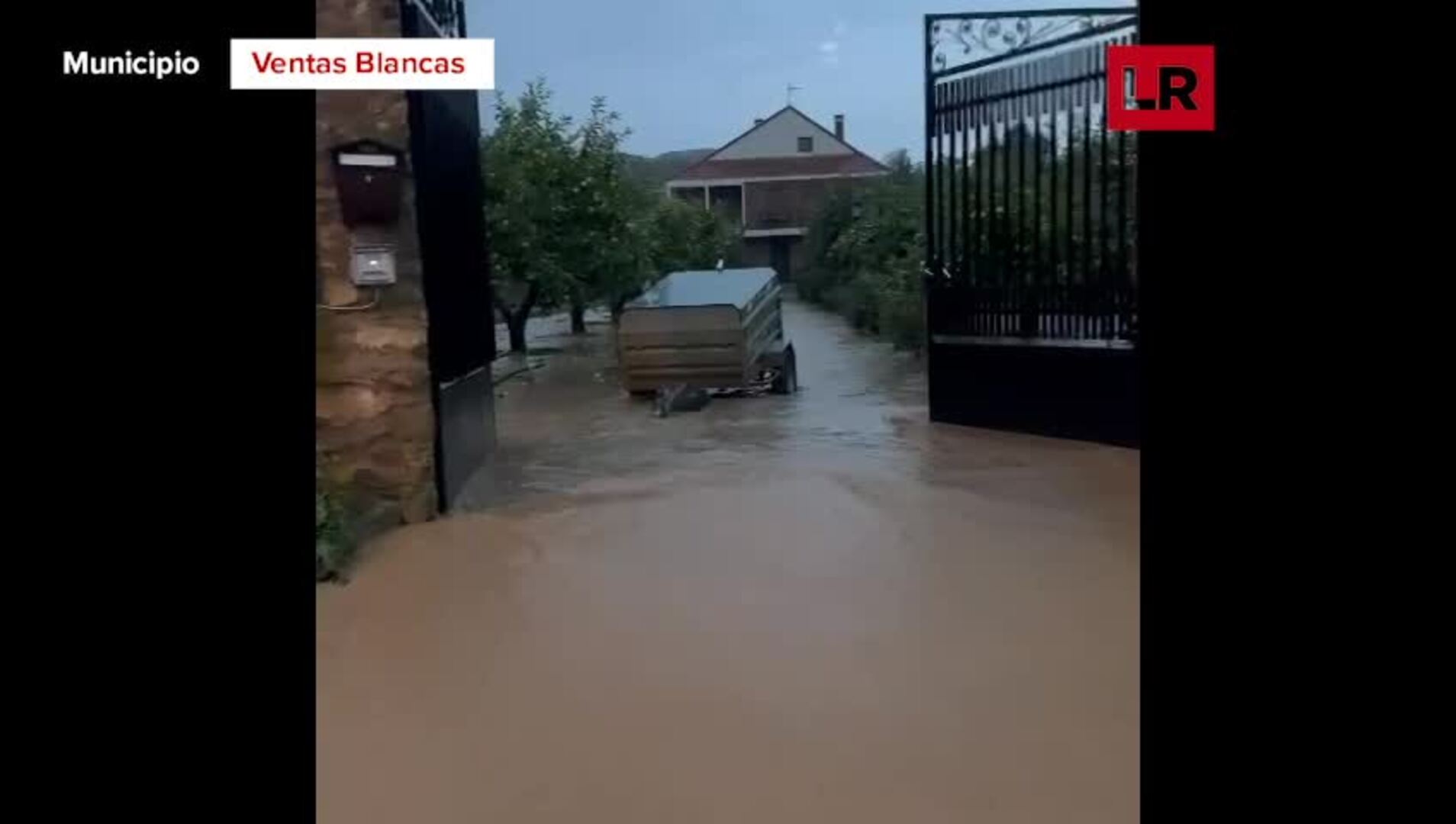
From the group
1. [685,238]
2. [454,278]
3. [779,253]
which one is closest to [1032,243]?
[454,278]

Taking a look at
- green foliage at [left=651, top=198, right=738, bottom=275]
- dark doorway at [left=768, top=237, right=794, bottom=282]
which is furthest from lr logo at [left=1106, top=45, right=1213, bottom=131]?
dark doorway at [left=768, top=237, right=794, bottom=282]

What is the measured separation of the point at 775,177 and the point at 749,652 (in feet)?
136

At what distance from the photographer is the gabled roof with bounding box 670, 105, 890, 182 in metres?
45.0

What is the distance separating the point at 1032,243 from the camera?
334 inches

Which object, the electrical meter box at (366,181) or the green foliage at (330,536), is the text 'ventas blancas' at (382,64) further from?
the green foliage at (330,536)

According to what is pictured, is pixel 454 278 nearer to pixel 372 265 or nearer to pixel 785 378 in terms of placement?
pixel 372 265

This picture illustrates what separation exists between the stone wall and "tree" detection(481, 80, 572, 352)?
10.4 metres

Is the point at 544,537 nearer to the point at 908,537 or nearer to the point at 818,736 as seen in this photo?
the point at 908,537

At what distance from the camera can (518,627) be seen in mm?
4652

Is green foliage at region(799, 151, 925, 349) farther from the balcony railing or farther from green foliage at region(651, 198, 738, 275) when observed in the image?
the balcony railing

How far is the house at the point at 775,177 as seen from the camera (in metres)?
43.8
